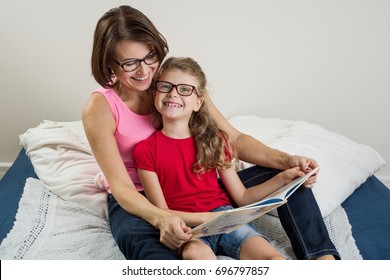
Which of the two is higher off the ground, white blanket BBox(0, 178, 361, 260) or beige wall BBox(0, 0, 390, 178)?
beige wall BBox(0, 0, 390, 178)

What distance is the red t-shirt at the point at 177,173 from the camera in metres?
1.41

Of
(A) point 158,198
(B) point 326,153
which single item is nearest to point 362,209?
(B) point 326,153

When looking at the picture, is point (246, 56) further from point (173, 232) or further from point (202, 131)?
point (173, 232)

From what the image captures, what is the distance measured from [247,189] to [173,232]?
39cm

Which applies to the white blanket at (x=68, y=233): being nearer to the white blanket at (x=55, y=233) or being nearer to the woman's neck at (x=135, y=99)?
the white blanket at (x=55, y=233)

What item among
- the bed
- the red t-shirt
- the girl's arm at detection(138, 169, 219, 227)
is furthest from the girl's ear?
the bed

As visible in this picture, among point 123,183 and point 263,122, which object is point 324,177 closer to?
point 263,122

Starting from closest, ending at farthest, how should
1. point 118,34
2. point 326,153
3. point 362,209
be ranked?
point 118,34 < point 362,209 < point 326,153

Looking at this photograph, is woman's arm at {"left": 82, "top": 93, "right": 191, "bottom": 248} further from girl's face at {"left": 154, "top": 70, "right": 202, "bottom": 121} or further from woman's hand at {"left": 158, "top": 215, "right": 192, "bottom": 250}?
girl's face at {"left": 154, "top": 70, "right": 202, "bottom": 121}

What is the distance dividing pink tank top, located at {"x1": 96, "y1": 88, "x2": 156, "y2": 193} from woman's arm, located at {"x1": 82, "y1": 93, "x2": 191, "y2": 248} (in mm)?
22

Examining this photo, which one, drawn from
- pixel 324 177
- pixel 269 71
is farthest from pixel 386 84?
pixel 324 177

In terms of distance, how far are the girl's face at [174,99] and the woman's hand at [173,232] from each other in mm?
322

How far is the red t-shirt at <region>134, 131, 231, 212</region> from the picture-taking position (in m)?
1.41

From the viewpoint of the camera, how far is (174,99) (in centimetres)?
139
